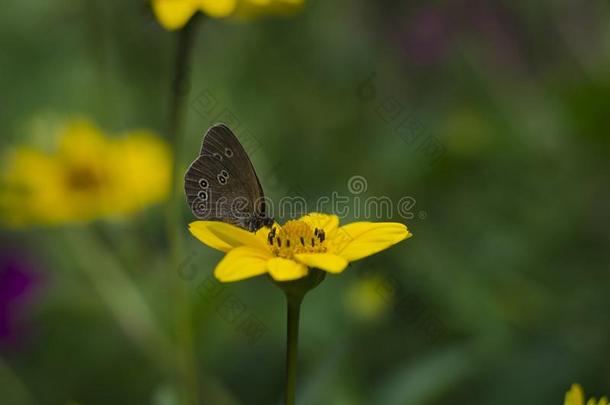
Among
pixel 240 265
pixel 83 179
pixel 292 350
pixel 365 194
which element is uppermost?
pixel 83 179

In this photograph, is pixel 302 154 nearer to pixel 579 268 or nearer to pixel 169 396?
pixel 579 268

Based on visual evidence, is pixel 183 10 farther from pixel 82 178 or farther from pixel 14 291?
pixel 14 291

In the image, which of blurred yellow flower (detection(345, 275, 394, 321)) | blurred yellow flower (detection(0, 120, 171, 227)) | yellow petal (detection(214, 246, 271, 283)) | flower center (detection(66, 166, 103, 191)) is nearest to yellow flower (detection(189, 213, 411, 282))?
yellow petal (detection(214, 246, 271, 283))

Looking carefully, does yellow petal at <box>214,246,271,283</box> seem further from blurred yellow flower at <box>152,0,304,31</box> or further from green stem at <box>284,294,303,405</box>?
blurred yellow flower at <box>152,0,304,31</box>

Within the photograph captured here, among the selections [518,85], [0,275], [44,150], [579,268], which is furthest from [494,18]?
[0,275]

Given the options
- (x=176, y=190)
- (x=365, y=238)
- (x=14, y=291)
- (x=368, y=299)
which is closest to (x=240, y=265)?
(x=365, y=238)

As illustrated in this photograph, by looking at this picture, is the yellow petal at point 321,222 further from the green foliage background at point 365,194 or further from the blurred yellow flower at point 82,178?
the blurred yellow flower at point 82,178
